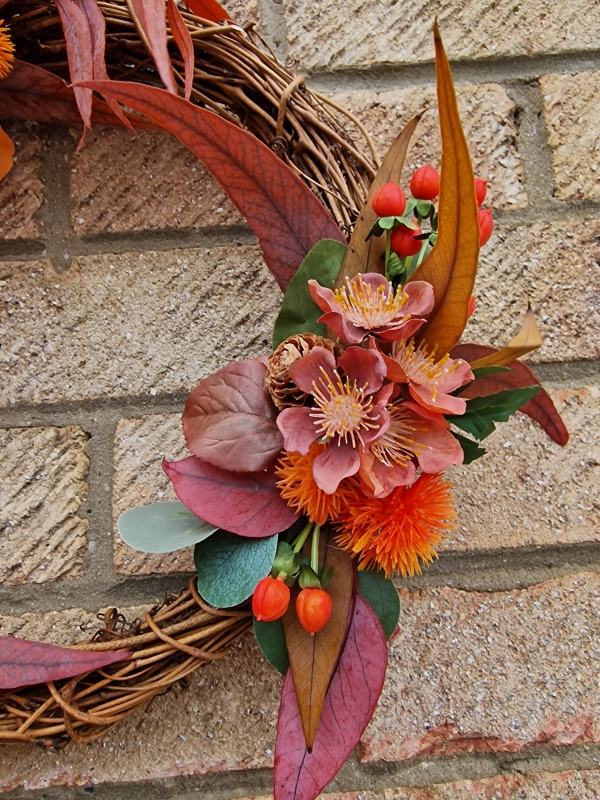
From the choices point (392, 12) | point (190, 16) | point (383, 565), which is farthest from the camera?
point (392, 12)

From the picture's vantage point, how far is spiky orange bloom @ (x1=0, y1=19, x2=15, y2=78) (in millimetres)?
583

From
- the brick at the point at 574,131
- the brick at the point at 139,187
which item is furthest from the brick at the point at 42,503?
the brick at the point at 574,131

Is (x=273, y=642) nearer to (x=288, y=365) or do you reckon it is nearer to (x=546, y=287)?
(x=288, y=365)

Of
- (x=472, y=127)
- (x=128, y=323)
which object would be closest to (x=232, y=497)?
(x=128, y=323)

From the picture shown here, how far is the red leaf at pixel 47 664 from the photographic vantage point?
1.74ft

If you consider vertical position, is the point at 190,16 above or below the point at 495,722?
above

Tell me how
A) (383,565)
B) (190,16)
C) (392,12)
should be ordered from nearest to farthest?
(383,565)
(190,16)
(392,12)

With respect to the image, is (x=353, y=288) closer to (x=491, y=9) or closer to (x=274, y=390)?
(x=274, y=390)

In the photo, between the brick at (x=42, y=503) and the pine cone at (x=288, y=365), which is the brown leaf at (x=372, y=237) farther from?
the brick at (x=42, y=503)

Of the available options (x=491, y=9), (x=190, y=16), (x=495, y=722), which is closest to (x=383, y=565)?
(x=495, y=722)

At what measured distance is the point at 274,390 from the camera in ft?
1.59

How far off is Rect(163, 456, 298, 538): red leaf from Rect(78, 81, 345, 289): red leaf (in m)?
0.17

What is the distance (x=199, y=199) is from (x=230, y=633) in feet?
1.44

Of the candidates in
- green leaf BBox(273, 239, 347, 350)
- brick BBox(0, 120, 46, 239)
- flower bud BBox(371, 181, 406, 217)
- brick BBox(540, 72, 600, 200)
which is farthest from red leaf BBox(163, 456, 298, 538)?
brick BBox(540, 72, 600, 200)
